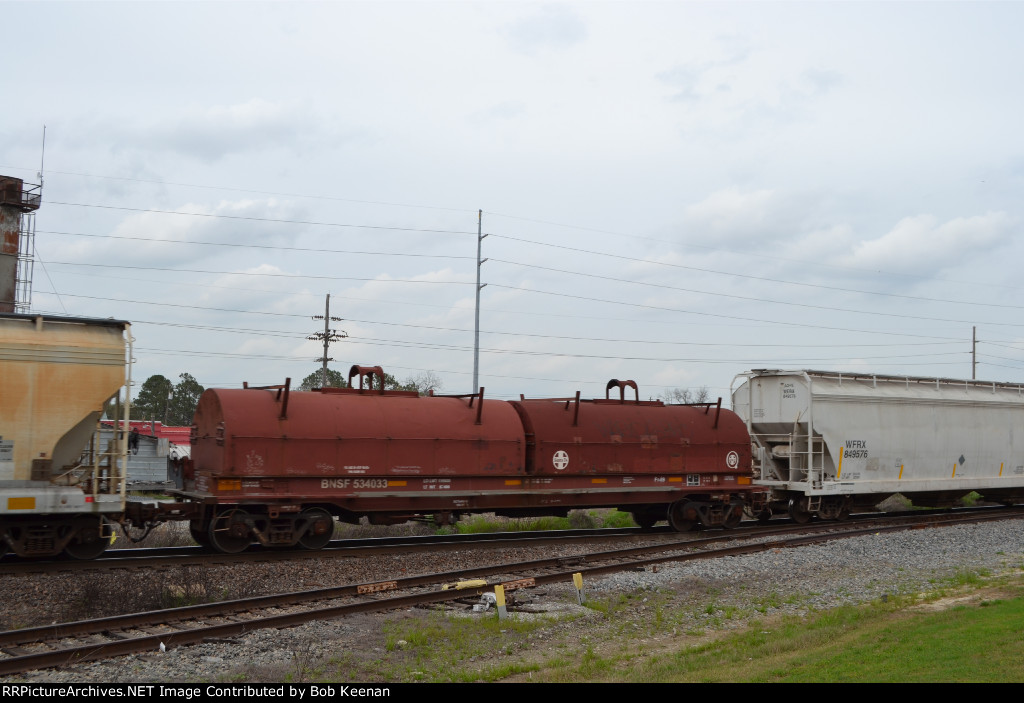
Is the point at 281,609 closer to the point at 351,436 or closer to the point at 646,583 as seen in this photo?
the point at 351,436

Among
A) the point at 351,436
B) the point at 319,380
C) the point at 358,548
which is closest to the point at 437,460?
the point at 351,436

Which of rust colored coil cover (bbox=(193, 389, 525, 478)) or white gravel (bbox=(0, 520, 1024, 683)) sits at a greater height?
rust colored coil cover (bbox=(193, 389, 525, 478))

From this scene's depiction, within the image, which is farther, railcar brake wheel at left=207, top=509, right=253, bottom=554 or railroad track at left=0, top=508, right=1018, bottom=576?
railcar brake wheel at left=207, top=509, right=253, bottom=554

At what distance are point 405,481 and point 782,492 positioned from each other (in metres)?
10.9

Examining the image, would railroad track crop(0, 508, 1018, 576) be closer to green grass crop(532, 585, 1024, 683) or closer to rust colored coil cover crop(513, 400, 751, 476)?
rust colored coil cover crop(513, 400, 751, 476)

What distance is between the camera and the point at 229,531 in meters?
14.7

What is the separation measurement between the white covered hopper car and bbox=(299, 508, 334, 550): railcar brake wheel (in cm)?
1151

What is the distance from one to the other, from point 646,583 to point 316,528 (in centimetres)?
611

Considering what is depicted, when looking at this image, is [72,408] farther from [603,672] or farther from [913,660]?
[913,660]

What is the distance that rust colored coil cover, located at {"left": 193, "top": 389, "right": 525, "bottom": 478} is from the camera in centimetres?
1494

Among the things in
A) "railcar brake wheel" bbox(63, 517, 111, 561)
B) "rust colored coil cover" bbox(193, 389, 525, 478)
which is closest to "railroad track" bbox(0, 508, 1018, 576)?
"railcar brake wheel" bbox(63, 517, 111, 561)
